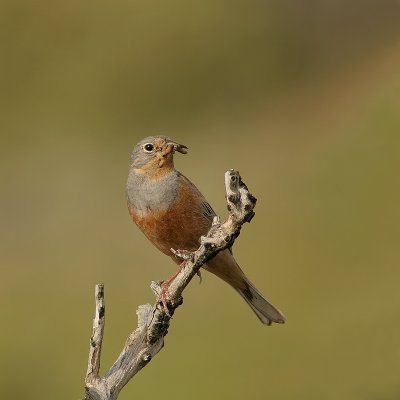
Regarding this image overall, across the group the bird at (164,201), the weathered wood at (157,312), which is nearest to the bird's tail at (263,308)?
the bird at (164,201)

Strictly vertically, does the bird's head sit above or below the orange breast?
above

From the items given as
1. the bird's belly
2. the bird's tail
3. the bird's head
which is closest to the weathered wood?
the bird's belly

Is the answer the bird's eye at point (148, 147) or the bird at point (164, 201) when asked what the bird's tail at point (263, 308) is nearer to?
the bird at point (164, 201)

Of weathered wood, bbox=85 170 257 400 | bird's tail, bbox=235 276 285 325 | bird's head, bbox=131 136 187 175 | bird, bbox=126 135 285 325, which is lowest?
weathered wood, bbox=85 170 257 400

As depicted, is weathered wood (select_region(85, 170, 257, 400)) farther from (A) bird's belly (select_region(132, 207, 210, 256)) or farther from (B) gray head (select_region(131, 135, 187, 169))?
(B) gray head (select_region(131, 135, 187, 169))

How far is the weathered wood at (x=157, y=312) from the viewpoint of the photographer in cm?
440

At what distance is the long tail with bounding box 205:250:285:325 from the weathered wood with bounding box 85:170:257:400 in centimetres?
94

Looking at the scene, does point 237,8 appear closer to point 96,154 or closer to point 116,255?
point 96,154

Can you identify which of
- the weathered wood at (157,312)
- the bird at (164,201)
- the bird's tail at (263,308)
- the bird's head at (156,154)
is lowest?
the weathered wood at (157,312)

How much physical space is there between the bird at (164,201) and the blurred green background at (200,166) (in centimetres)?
321

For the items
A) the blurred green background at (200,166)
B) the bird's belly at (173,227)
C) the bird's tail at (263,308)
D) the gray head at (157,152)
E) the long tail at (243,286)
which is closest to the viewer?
the bird's belly at (173,227)

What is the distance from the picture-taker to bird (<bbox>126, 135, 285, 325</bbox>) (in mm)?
5629

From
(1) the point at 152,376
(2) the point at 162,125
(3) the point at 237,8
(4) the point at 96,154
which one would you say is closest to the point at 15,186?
(4) the point at 96,154

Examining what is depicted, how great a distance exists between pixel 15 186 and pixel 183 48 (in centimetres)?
338
